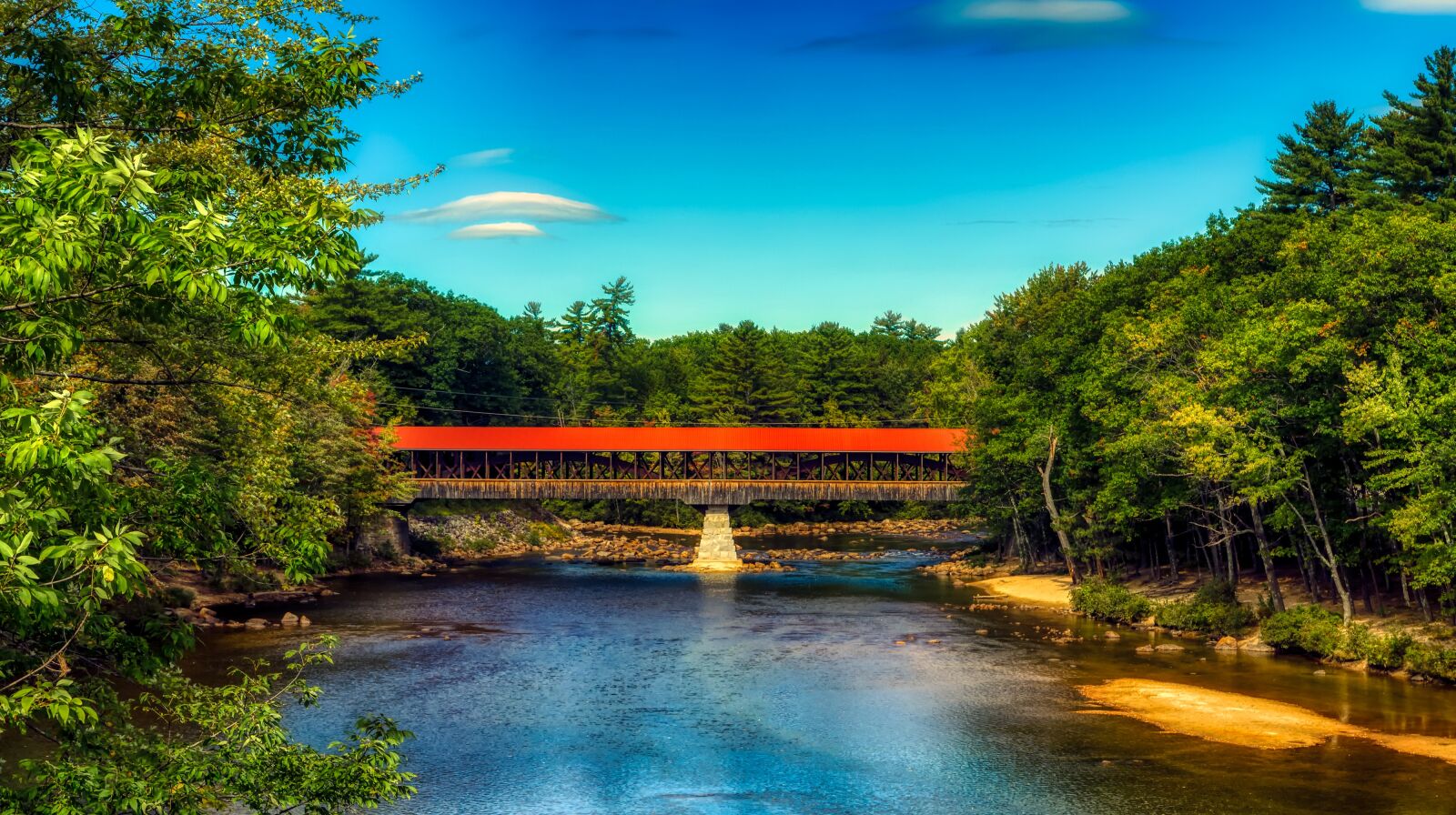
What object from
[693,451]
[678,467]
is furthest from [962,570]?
[678,467]

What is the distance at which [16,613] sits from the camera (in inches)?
326

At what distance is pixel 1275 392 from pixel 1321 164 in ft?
83.6

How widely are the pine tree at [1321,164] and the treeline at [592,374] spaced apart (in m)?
40.0

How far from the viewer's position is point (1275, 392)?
109 ft

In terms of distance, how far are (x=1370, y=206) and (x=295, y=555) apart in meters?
49.8

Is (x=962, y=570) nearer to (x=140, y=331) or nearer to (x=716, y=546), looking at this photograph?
(x=716, y=546)

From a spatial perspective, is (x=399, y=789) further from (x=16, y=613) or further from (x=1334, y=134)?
(x=1334, y=134)

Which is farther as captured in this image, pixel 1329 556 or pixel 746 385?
pixel 746 385

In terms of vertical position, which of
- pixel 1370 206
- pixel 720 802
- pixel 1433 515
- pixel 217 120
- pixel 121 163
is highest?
pixel 1370 206

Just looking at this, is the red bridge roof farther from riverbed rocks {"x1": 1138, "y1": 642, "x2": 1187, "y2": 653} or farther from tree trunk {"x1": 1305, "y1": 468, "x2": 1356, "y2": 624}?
tree trunk {"x1": 1305, "y1": 468, "x2": 1356, "y2": 624}

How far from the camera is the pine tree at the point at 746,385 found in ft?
323

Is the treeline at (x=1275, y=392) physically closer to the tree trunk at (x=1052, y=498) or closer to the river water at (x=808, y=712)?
the tree trunk at (x=1052, y=498)

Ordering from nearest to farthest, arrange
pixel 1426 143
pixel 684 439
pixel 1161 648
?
pixel 1161 648
pixel 1426 143
pixel 684 439

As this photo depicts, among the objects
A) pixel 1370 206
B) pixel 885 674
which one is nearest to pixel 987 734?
pixel 885 674
